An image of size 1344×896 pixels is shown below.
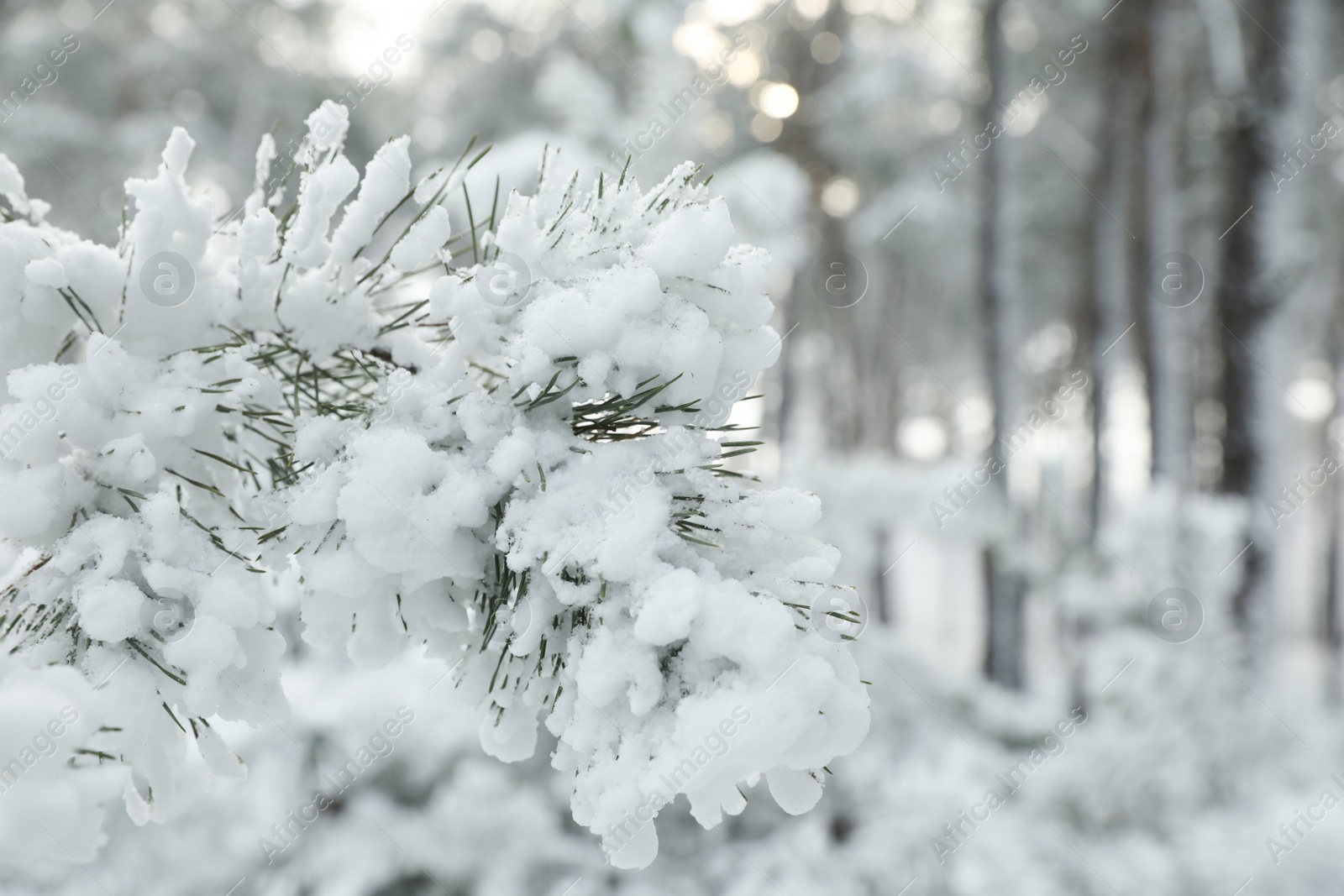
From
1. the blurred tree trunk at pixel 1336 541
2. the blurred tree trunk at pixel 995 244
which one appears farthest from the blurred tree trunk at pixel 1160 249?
the blurred tree trunk at pixel 1336 541

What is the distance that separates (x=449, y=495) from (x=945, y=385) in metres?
8.06

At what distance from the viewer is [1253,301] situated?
487 centimetres

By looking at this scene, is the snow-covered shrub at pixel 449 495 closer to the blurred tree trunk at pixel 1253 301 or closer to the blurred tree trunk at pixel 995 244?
the blurred tree trunk at pixel 1253 301

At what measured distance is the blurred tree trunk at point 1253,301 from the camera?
4.81 metres

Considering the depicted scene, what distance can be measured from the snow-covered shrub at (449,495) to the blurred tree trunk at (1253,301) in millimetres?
5360

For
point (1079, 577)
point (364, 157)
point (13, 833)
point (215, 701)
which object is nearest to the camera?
point (13, 833)

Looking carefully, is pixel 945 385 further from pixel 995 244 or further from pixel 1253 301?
pixel 1253 301

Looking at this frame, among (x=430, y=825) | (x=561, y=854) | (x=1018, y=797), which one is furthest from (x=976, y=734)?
(x=430, y=825)

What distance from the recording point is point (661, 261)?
85 cm

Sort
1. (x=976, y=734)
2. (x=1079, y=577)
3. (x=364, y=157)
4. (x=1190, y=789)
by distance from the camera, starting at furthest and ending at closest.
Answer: (x=364, y=157) < (x=976, y=734) < (x=1079, y=577) < (x=1190, y=789)

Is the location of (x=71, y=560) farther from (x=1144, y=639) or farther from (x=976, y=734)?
(x=976, y=734)

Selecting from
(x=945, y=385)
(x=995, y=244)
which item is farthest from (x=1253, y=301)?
(x=945, y=385)

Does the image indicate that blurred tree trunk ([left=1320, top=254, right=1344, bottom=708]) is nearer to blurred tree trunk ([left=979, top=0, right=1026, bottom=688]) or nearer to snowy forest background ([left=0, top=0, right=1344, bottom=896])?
snowy forest background ([left=0, top=0, right=1344, bottom=896])

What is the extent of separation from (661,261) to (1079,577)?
182 inches
